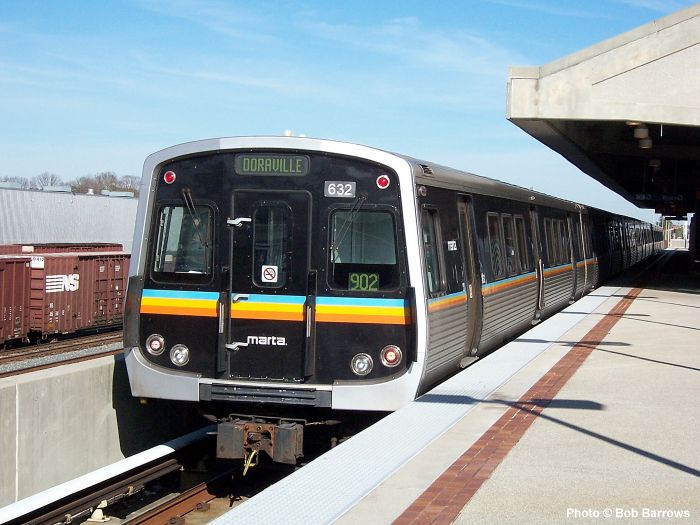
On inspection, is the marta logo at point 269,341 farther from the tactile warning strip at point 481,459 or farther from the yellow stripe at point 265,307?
the tactile warning strip at point 481,459

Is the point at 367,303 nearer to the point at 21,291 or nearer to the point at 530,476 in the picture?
the point at 530,476

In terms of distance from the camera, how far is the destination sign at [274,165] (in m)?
8.21

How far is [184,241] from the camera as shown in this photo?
8523mm

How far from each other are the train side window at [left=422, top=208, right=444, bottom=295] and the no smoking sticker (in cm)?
139

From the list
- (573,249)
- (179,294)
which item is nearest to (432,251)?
(179,294)

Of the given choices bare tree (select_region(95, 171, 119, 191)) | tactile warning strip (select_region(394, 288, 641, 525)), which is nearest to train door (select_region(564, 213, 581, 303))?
tactile warning strip (select_region(394, 288, 641, 525))

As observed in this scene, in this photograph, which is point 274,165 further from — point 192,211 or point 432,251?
point 432,251

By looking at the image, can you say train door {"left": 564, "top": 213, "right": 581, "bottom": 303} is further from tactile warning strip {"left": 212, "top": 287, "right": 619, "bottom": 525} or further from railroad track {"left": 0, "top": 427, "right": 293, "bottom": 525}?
railroad track {"left": 0, "top": 427, "right": 293, "bottom": 525}

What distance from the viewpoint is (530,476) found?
6125 mm

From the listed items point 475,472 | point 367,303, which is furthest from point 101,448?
point 475,472

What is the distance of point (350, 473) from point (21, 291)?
58.8 feet

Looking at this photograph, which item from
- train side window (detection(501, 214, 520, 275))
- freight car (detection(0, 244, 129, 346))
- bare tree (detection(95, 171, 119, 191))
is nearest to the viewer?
train side window (detection(501, 214, 520, 275))

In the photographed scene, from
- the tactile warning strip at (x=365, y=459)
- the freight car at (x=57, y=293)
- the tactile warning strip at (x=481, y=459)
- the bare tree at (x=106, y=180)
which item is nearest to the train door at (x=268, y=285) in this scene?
the tactile warning strip at (x=365, y=459)

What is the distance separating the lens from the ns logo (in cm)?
2284
